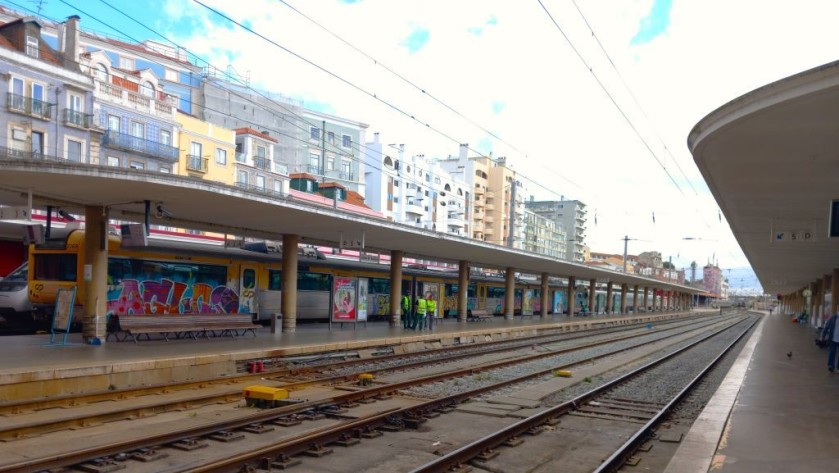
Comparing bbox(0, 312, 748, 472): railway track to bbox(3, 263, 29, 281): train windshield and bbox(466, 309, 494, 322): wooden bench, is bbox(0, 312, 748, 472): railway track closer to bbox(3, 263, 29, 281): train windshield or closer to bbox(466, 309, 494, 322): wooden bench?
bbox(3, 263, 29, 281): train windshield

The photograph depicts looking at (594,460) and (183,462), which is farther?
(594,460)

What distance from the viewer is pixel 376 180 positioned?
7406 cm

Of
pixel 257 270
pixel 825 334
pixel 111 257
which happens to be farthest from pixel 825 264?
pixel 111 257

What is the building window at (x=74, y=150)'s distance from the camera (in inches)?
1472

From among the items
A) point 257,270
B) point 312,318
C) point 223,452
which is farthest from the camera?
point 312,318

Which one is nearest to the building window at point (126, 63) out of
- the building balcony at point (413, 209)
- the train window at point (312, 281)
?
the building balcony at point (413, 209)

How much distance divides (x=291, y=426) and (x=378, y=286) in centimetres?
2095

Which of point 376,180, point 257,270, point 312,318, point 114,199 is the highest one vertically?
point 376,180

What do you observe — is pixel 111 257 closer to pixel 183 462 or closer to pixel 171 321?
pixel 171 321

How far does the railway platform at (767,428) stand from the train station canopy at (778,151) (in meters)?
3.22

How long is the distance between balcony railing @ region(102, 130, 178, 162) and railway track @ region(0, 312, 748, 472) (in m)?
34.4

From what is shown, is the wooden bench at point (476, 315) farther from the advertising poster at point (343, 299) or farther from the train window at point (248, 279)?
the train window at point (248, 279)

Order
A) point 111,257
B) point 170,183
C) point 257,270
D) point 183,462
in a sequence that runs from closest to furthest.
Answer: point 183,462 → point 170,183 → point 111,257 → point 257,270

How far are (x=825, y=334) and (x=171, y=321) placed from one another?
60.8 ft
